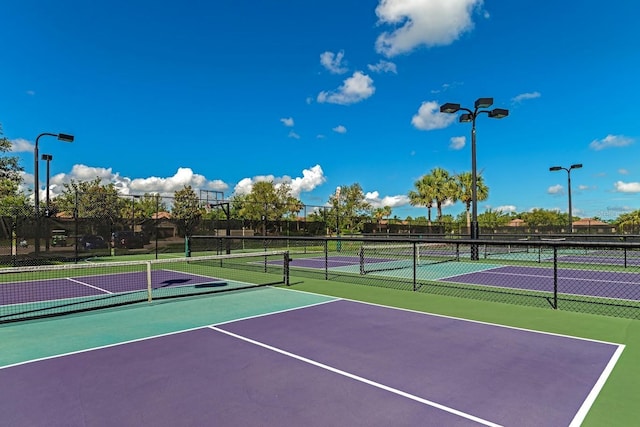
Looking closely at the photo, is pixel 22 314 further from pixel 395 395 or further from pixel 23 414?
pixel 395 395

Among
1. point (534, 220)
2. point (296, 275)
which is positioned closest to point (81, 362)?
point (296, 275)

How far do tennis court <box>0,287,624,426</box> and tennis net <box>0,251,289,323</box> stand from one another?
4.21 feet

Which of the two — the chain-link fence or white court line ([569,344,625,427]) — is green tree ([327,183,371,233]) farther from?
white court line ([569,344,625,427])

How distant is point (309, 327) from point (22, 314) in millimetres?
5807

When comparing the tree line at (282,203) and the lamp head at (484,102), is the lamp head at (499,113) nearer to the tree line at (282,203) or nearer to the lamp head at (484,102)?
the lamp head at (484,102)

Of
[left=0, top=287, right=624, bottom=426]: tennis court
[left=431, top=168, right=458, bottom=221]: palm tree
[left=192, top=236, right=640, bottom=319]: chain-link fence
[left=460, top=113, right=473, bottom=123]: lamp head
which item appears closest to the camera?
[left=0, top=287, right=624, bottom=426]: tennis court

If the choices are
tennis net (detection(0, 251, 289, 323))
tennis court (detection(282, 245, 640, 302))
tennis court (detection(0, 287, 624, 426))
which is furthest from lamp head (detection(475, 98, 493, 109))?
tennis court (detection(0, 287, 624, 426))

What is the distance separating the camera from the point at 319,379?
14.9 feet

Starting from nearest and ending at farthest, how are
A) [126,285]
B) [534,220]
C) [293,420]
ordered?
[293,420] < [126,285] < [534,220]

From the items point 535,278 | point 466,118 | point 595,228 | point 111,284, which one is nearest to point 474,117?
point 466,118

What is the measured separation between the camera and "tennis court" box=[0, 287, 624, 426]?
3.72 metres

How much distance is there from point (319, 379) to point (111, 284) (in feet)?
33.2

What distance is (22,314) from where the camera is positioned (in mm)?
7996

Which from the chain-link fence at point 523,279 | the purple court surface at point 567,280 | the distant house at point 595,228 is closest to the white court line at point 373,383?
the chain-link fence at point 523,279
